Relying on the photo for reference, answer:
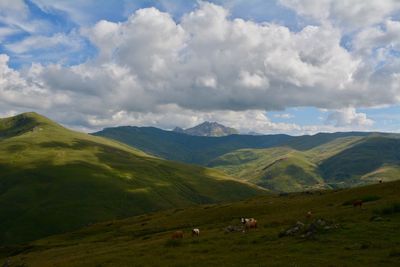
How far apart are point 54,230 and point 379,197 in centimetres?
16753

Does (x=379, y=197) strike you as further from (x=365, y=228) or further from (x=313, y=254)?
(x=313, y=254)

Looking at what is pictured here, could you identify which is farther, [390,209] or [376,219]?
[390,209]

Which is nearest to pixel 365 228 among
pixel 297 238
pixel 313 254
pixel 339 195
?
pixel 297 238

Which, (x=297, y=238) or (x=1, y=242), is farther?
(x=1, y=242)

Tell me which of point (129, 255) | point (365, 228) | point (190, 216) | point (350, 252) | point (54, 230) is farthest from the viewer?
point (54, 230)

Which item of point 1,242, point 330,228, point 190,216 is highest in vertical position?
point 330,228

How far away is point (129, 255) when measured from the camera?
157ft

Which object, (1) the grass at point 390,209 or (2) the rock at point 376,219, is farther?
(1) the grass at point 390,209

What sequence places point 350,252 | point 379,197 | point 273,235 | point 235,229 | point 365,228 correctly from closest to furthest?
point 350,252
point 365,228
point 273,235
point 235,229
point 379,197

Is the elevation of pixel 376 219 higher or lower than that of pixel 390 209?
lower

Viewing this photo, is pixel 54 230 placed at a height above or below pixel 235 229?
below

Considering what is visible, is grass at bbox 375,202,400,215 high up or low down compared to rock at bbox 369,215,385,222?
up

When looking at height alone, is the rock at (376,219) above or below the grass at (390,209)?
below

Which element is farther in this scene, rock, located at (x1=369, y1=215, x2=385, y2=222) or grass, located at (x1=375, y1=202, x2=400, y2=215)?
grass, located at (x1=375, y1=202, x2=400, y2=215)
